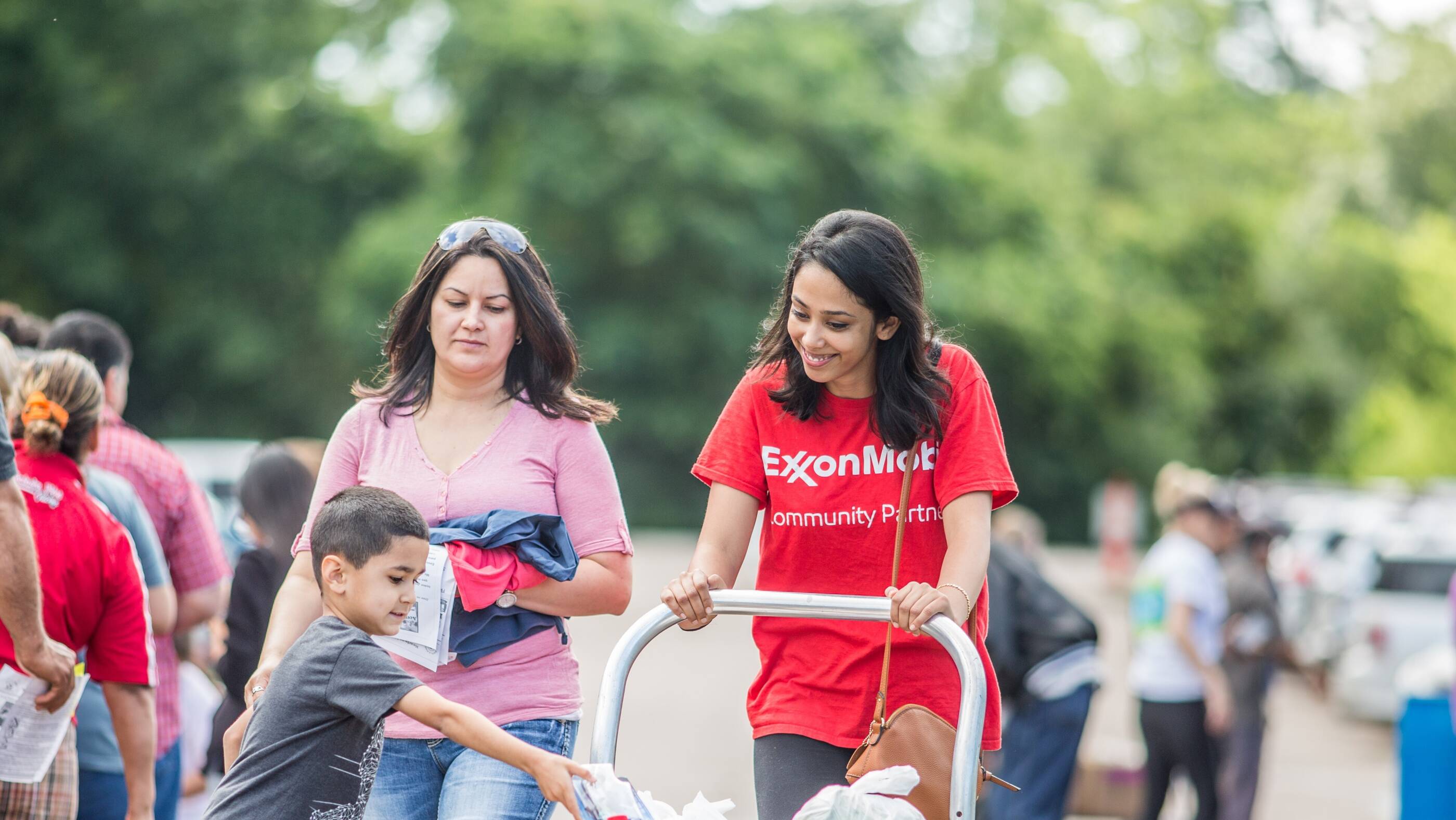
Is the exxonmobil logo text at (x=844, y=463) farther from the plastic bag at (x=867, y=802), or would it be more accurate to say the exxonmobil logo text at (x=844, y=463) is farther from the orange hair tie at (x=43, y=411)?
the orange hair tie at (x=43, y=411)

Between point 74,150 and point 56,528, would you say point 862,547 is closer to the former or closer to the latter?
point 56,528

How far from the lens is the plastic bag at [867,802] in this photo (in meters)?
2.52

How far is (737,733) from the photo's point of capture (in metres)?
11.1

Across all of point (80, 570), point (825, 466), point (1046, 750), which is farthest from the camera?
point (1046, 750)

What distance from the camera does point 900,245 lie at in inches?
119

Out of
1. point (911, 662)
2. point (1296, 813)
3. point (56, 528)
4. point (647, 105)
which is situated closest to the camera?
point (911, 662)

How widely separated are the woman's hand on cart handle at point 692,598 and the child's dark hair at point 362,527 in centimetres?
49

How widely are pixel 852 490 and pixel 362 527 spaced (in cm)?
96

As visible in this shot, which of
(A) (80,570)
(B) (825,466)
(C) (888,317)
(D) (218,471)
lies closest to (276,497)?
(A) (80,570)

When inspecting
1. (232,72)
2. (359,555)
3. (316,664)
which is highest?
(232,72)

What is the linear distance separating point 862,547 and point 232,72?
95.1ft

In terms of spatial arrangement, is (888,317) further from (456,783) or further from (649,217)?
(649,217)

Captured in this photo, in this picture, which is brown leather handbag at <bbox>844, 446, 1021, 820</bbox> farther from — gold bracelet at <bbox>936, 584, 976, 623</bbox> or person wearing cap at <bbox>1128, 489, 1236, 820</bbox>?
person wearing cap at <bbox>1128, 489, 1236, 820</bbox>

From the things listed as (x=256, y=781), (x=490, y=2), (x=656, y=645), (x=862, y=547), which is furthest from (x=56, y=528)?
(x=490, y=2)
